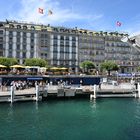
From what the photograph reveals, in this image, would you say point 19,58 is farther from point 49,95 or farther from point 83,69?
point 49,95

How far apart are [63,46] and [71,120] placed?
82639 mm

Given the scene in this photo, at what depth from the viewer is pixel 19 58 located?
369ft

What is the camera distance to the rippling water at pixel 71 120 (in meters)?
30.1

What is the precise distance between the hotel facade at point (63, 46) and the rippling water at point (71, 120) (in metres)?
61.5

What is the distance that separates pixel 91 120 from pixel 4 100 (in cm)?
1842

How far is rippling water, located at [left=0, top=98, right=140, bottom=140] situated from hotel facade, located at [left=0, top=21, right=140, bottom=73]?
61472 mm

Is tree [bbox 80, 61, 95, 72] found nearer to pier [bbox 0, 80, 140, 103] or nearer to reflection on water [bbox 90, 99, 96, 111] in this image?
pier [bbox 0, 80, 140, 103]

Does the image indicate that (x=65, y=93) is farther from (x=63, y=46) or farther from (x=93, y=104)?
(x=63, y=46)

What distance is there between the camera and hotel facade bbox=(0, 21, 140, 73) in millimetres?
111188

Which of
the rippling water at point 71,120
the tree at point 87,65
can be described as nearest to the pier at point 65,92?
the rippling water at point 71,120

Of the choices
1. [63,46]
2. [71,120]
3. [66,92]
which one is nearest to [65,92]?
[66,92]

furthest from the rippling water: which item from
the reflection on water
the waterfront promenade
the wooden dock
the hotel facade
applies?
the hotel facade

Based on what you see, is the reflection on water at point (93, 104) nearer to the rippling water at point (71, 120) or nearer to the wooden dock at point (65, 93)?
the rippling water at point (71, 120)

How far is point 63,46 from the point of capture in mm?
118500
